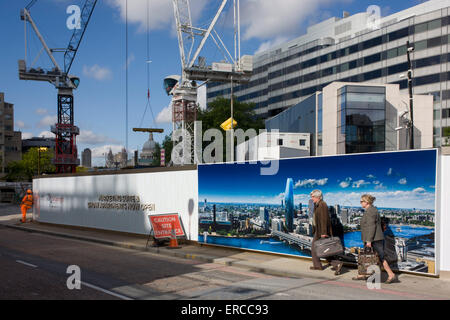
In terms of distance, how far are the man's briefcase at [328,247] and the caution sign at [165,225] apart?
6362 mm

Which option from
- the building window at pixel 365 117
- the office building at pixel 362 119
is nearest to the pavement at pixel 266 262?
the building window at pixel 365 117

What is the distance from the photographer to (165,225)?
46.8 ft

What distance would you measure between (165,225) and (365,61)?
2713 inches

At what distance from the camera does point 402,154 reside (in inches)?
359

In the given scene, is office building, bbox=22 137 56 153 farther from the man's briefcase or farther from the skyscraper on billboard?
the man's briefcase

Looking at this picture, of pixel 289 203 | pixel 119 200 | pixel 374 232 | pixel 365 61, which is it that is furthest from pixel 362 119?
pixel 374 232

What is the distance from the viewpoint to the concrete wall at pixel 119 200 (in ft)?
48.1

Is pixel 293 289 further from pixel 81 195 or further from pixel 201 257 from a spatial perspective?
pixel 81 195

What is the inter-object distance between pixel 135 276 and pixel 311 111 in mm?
44736

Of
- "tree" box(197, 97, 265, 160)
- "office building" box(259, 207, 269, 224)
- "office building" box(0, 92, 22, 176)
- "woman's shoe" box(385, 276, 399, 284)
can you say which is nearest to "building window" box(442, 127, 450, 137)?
"tree" box(197, 97, 265, 160)

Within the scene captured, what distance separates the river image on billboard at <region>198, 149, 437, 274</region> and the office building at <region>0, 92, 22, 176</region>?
357 feet

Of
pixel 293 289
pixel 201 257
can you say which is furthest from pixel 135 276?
pixel 293 289

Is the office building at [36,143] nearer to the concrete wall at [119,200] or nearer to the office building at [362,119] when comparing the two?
the office building at [362,119]

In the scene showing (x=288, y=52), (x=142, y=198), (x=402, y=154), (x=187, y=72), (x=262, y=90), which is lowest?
(x=142, y=198)
